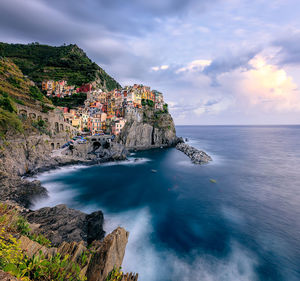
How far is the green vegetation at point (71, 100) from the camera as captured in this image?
65.0 meters

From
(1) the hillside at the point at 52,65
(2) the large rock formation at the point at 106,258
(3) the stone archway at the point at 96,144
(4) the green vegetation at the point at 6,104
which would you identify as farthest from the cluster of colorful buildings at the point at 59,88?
(2) the large rock formation at the point at 106,258

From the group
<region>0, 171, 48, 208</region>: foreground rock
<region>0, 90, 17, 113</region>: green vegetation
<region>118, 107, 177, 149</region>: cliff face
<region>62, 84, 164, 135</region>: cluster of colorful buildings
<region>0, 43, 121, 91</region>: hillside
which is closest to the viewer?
<region>0, 171, 48, 208</region>: foreground rock

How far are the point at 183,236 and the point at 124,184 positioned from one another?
50.5ft

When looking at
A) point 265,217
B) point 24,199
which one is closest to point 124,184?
point 24,199

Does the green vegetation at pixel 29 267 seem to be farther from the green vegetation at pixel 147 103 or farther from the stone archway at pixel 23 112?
the green vegetation at pixel 147 103

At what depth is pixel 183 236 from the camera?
1499cm

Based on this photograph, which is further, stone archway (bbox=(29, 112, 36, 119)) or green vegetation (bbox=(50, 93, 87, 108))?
green vegetation (bbox=(50, 93, 87, 108))

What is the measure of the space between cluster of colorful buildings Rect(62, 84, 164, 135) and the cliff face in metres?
2.40

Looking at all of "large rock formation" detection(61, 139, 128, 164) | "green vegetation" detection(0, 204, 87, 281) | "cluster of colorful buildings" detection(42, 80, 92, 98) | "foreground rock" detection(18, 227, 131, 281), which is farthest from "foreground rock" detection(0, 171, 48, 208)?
"cluster of colorful buildings" detection(42, 80, 92, 98)

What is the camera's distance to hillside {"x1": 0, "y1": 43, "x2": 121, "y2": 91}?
78.4 m

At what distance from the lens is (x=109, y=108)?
62.6 meters

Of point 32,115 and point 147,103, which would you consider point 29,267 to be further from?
point 147,103

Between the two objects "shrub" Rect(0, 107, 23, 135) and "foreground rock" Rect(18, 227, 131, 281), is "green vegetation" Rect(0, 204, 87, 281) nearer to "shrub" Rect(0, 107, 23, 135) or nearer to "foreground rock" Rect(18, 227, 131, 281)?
"foreground rock" Rect(18, 227, 131, 281)

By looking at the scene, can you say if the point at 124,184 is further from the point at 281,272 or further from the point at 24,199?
the point at 281,272
